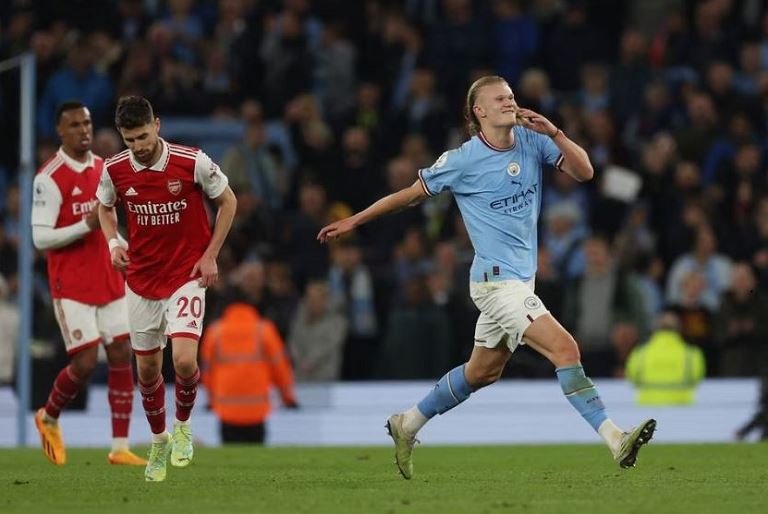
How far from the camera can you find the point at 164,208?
11961mm

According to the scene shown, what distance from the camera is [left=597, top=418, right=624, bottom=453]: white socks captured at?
10797mm

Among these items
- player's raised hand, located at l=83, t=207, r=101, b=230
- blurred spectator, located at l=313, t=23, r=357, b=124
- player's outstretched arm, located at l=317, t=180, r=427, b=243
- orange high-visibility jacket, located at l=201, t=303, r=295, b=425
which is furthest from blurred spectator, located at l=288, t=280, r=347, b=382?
player's outstretched arm, located at l=317, t=180, r=427, b=243

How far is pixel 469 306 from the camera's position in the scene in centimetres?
1941

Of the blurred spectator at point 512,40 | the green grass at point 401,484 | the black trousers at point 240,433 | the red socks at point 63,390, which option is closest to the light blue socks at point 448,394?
the green grass at point 401,484

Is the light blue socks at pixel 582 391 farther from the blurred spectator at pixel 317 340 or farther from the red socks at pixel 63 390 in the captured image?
the blurred spectator at pixel 317 340

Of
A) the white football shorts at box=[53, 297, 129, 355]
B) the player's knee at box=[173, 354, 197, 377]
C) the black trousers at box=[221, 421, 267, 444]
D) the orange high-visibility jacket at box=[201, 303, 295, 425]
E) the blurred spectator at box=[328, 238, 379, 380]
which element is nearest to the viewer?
the player's knee at box=[173, 354, 197, 377]

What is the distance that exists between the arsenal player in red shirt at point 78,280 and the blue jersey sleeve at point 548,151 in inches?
148

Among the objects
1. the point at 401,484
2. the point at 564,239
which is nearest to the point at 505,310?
the point at 401,484

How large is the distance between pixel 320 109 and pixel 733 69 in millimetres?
5240

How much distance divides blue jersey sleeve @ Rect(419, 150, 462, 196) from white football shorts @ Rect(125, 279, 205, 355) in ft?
5.36

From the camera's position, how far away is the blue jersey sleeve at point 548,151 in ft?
38.0

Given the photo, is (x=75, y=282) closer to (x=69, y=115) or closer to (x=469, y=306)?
(x=69, y=115)

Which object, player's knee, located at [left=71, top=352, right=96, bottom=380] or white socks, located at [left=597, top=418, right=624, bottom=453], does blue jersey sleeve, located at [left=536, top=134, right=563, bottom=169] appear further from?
player's knee, located at [left=71, top=352, right=96, bottom=380]

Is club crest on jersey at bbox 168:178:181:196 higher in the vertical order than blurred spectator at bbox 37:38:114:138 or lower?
lower
